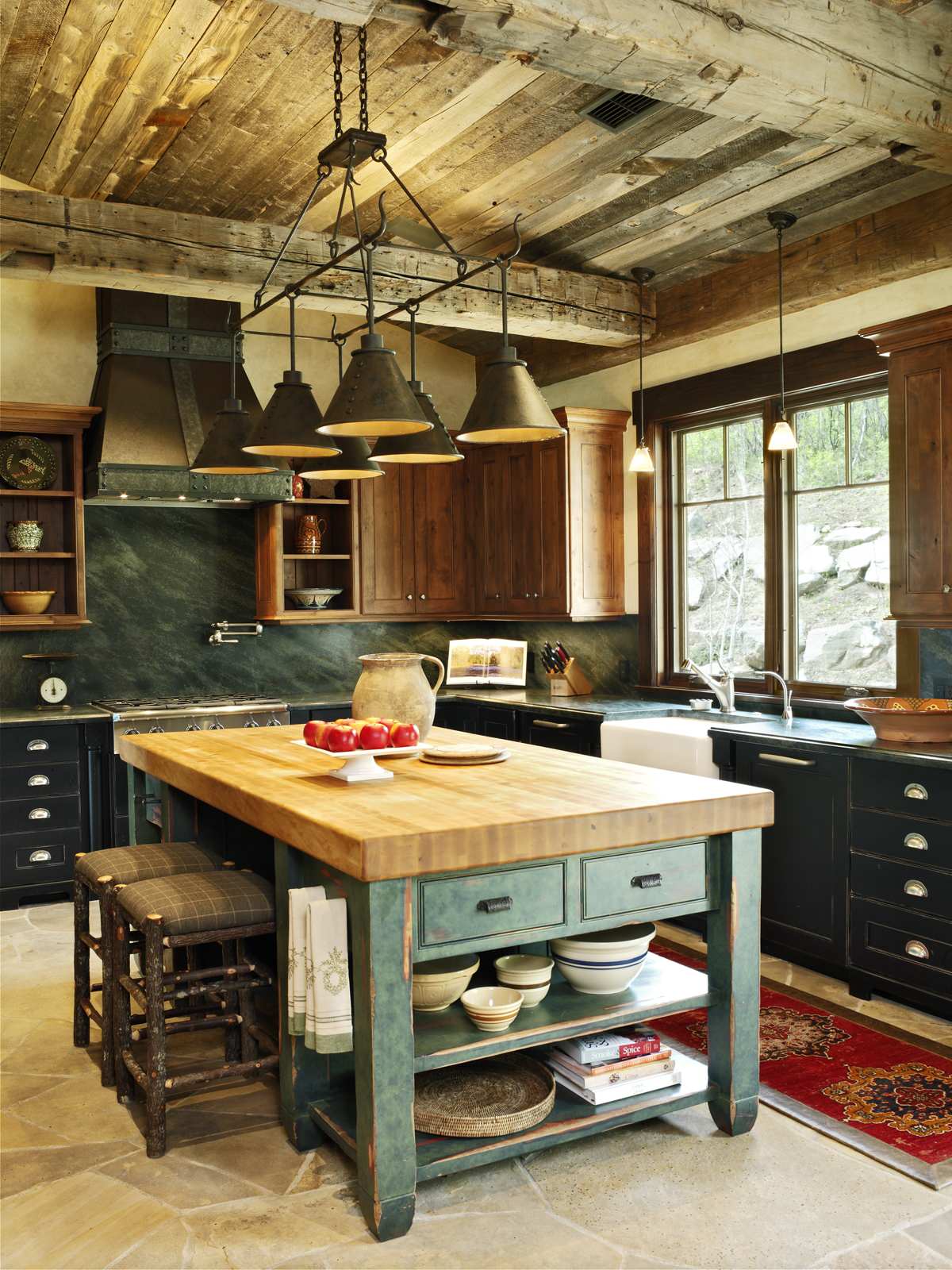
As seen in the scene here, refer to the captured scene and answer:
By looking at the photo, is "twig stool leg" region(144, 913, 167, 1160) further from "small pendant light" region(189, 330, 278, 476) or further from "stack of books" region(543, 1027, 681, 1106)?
"small pendant light" region(189, 330, 278, 476)

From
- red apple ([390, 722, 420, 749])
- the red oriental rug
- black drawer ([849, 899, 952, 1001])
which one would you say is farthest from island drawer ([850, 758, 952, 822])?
red apple ([390, 722, 420, 749])

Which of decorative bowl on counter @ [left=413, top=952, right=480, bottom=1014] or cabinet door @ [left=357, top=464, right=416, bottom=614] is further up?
cabinet door @ [left=357, top=464, right=416, bottom=614]

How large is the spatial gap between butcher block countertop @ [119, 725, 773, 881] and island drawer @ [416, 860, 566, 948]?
79mm

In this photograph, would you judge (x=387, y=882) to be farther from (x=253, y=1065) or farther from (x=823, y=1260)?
(x=823, y=1260)

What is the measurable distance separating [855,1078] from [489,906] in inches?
58.2

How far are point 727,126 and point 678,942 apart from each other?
324 centimetres

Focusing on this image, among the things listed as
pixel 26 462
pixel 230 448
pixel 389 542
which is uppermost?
pixel 26 462

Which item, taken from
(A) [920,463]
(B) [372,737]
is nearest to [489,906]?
(B) [372,737]

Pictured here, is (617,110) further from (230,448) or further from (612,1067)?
(612,1067)

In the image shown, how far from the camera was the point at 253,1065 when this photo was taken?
10.2 feet

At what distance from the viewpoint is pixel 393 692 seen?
12.6 feet

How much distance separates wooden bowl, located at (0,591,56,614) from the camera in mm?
5883

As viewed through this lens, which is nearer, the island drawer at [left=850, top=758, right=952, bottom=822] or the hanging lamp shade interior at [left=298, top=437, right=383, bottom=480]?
the island drawer at [left=850, top=758, right=952, bottom=822]

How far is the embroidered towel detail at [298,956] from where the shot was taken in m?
2.71
